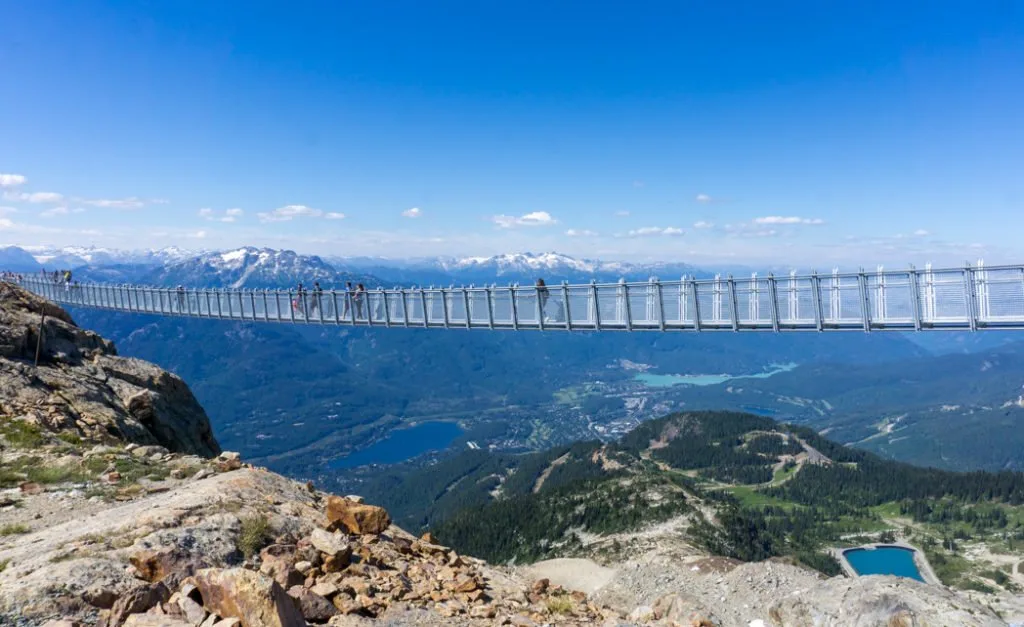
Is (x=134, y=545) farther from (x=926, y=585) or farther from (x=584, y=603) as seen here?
(x=926, y=585)

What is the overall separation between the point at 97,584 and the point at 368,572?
3.56 meters

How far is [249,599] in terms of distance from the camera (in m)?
6.19

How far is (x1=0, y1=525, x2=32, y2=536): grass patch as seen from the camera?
9.10m

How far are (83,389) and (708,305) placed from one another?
24214 millimetres

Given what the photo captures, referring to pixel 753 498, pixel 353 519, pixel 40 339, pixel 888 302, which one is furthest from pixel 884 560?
pixel 40 339

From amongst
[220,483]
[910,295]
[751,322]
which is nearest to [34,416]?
[220,483]

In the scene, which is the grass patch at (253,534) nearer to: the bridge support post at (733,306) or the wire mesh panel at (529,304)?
the bridge support post at (733,306)

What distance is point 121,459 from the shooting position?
12945 millimetres

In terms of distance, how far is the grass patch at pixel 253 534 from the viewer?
29.1ft

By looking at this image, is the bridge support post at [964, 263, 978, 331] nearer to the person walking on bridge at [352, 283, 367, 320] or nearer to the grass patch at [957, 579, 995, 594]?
the person walking on bridge at [352, 283, 367, 320]

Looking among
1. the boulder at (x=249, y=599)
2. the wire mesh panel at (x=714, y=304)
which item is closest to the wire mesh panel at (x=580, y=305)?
the wire mesh panel at (x=714, y=304)

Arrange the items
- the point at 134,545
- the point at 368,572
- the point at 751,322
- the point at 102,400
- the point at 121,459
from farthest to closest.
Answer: the point at 751,322, the point at 102,400, the point at 121,459, the point at 368,572, the point at 134,545

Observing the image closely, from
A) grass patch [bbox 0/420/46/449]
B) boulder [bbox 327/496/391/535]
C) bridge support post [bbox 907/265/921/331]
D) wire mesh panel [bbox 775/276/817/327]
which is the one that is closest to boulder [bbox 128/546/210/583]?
boulder [bbox 327/496/391/535]

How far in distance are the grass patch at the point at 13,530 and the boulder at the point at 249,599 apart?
5113 millimetres
